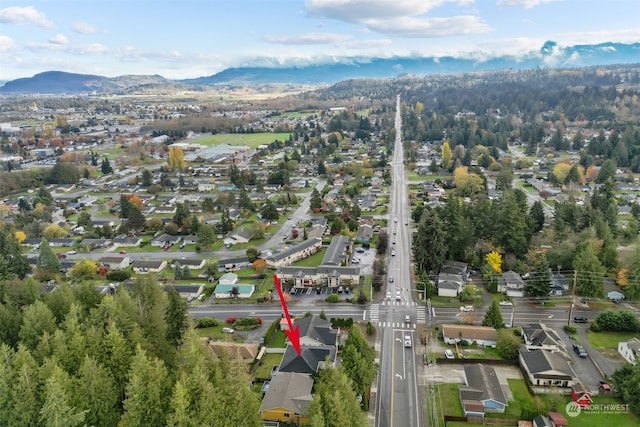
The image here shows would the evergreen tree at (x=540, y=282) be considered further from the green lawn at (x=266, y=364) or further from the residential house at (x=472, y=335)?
the green lawn at (x=266, y=364)

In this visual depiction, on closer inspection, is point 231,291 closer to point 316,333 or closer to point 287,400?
point 316,333

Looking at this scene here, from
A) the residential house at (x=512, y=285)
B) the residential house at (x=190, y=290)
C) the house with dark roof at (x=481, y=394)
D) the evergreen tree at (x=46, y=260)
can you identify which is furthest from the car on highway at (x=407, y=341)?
the evergreen tree at (x=46, y=260)

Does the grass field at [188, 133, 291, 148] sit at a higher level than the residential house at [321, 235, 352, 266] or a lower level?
higher

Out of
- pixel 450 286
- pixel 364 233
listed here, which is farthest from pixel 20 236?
pixel 450 286

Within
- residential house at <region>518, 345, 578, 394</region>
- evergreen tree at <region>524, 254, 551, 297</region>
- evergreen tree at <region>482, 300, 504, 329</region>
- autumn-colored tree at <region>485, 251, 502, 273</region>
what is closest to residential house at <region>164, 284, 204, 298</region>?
evergreen tree at <region>482, 300, 504, 329</region>

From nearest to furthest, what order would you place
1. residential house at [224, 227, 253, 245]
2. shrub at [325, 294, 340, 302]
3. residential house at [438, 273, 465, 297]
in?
shrub at [325, 294, 340, 302]
residential house at [438, 273, 465, 297]
residential house at [224, 227, 253, 245]

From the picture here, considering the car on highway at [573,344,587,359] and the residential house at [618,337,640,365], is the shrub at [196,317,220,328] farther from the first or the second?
the residential house at [618,337,640,365]

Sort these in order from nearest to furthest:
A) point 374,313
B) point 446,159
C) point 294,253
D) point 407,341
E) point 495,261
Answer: point 407,341
point 374,313
point 495,261
point 294,253
point 446,159
